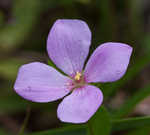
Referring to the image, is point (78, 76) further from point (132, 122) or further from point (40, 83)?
point (132, 122)

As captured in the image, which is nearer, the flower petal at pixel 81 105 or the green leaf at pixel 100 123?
the flower petal at pixel 81 105

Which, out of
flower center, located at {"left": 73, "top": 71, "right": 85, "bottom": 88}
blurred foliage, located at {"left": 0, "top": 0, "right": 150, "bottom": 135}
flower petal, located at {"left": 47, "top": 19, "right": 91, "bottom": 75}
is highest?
flower petal, located at {"left": 47, "top": 19, "right": 91, "bottom": 75}

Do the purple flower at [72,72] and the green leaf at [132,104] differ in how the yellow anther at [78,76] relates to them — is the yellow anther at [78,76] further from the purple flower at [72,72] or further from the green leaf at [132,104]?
the green leaf at [132,104]

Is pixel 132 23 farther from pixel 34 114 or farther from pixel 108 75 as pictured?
pixel 108 75

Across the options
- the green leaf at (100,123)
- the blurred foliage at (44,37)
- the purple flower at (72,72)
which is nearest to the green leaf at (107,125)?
the green leaf at (100,123)

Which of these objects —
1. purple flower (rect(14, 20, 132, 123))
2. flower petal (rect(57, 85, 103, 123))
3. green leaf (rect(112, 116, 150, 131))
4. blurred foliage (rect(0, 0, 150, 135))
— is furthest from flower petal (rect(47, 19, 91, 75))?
blurred foliage (rect(0, 0, 150, 135))

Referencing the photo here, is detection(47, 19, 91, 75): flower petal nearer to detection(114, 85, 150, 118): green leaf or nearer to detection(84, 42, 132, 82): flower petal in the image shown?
detection(84, 42, 132, 82): flower petal

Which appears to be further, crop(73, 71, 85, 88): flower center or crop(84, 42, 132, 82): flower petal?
Answer: crop(73, 71, 85, 88): flower center
